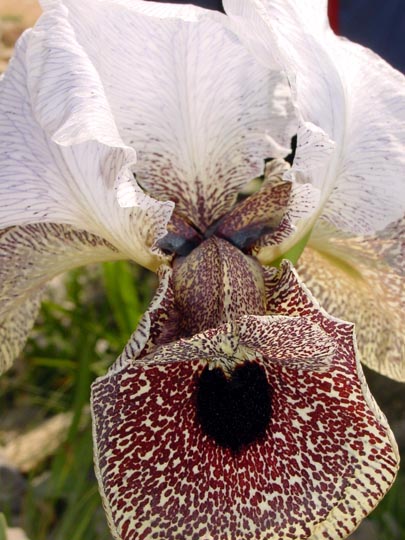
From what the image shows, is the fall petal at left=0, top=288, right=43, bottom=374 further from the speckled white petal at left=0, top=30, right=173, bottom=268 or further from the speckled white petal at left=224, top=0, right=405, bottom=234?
the speckled white petal at left=224, top=0, right=405, bottom=234

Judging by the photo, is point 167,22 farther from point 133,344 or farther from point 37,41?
point 133,344

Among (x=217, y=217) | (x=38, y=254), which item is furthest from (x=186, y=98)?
(x=38, y=254)

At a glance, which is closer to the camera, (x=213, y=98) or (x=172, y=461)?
(x=172, y=461)

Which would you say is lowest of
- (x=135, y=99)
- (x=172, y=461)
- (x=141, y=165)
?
(x=172, y=461)

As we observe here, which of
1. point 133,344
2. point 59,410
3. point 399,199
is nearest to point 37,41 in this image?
point 133,344

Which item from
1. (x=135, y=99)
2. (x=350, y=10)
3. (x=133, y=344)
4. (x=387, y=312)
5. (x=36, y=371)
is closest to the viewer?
(x=133, y=344)

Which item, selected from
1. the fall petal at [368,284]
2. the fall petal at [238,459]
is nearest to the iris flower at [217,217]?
the fall petal at [238,459]

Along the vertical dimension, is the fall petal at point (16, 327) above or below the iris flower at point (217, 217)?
below

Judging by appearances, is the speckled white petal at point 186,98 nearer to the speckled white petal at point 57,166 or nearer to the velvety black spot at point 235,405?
the speckled white petal at point 57,166
